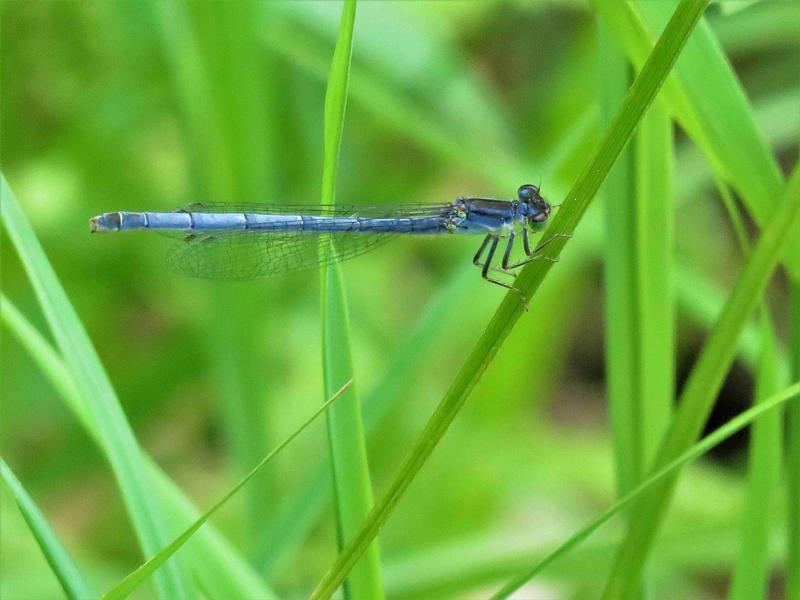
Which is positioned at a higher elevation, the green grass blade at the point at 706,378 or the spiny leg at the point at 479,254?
the spiny leg at the point at 479,254

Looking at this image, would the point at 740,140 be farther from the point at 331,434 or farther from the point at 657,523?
the point at 331,434

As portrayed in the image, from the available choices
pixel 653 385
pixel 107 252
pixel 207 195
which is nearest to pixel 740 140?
pixel 653 385

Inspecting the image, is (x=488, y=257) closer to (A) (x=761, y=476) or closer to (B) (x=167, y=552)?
(A) (x=761, y=476)

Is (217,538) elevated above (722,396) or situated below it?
below

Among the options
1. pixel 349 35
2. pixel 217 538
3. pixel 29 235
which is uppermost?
pixel 349 35

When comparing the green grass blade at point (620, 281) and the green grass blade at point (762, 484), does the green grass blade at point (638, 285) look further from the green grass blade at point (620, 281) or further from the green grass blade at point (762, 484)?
the green grass blade at point (762, 484)

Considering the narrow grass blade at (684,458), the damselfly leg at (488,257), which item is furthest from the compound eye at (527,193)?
the narrow grass blade at (684,458)

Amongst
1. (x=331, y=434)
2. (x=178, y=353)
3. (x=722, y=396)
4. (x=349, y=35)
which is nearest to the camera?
(x=349, y=35)
